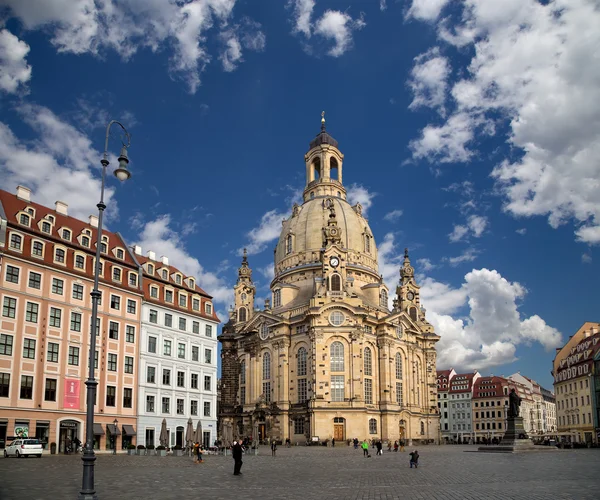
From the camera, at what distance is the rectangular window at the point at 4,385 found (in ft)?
155

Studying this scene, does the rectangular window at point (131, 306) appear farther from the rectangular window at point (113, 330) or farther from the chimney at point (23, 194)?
the chimney at point (23, 194)

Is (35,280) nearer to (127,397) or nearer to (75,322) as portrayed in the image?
(75,322)

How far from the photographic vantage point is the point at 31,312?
50.4m

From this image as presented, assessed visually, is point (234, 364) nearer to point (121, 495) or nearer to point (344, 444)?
point (344, 444)

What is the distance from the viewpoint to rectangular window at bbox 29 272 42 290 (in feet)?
167

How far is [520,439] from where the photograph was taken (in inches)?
2292

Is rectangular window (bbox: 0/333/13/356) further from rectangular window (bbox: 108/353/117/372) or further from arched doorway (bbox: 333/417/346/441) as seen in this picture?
arched doorway (bbox: 333/417/346/441)

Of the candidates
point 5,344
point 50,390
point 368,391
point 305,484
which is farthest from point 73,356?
point 368,391

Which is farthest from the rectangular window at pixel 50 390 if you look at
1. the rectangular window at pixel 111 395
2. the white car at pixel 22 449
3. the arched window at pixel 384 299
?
the arched window at pixel 384 299

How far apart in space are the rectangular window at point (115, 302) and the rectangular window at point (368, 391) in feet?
157

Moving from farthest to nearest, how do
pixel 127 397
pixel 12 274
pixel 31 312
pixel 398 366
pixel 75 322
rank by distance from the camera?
1. pixel 398 366
2. pixel 127 397
3. pixel 75 322
4. pixel 31 312
5. pixel 12 274

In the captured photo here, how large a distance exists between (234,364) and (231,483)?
274ft

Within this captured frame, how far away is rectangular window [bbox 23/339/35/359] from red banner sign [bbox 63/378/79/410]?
4139 mm

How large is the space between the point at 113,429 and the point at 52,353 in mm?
9431
